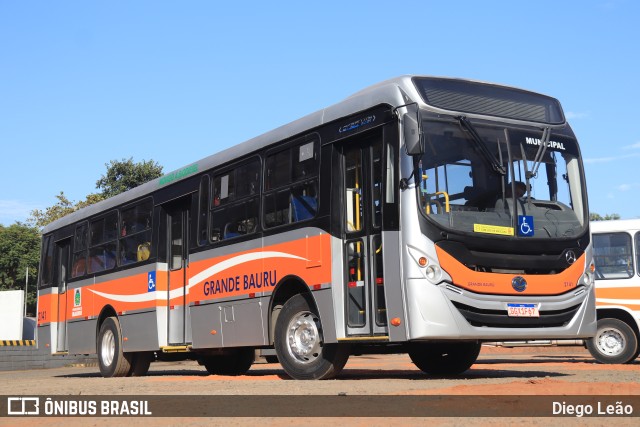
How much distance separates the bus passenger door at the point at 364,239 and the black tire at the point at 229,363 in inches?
227

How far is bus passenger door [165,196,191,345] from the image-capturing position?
15.6 m

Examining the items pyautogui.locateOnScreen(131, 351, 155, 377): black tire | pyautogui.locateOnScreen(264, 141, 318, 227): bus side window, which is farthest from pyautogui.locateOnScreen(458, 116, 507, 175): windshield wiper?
pyautogui.locateOnScreen(131, 351, 155, 377): black tire

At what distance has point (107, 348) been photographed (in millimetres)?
18016

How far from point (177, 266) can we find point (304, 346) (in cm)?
447

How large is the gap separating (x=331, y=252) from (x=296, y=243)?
0.89 meters

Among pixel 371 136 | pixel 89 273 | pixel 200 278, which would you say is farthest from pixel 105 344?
pixel 371 136

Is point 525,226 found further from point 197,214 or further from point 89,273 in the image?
point 89,273

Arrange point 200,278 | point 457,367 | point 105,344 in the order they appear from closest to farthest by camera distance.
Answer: point 457,367 → point 200,278 → point 105,344

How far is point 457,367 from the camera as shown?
13328 mm

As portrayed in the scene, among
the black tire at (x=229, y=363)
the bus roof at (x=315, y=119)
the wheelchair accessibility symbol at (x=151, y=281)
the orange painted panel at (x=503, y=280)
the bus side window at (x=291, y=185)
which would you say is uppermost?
the bus roof at (x=315, y=119)

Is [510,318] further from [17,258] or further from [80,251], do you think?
[17,258]

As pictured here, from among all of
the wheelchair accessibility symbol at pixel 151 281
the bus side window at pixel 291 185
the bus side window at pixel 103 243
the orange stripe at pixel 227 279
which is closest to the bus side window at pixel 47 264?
the orange stripe at pixel 227 279

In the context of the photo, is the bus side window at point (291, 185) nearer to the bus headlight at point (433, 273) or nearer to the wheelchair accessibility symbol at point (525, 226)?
the bus headlight at point (433, 273)

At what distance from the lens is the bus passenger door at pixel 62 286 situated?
2002 cm
